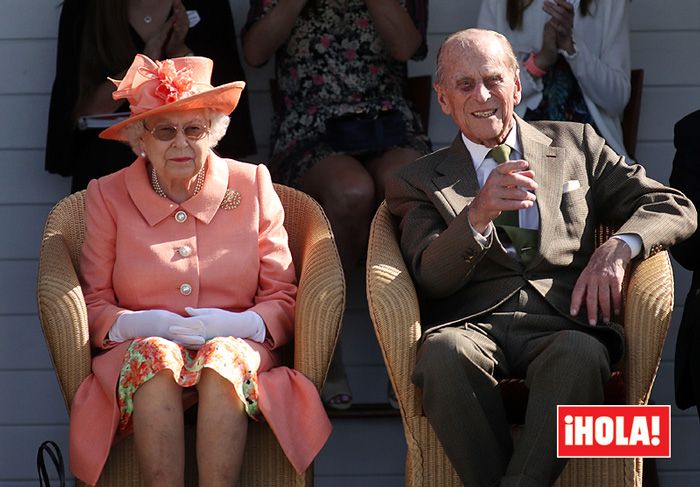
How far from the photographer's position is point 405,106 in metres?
4.81

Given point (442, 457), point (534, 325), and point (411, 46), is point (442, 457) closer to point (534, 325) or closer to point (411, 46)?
point (534, 325)

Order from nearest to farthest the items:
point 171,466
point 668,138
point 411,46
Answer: point 171,466, point 411,46, point 668,138

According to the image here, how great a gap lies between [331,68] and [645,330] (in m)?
1.76

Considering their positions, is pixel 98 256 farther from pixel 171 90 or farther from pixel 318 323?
pixel 318 323

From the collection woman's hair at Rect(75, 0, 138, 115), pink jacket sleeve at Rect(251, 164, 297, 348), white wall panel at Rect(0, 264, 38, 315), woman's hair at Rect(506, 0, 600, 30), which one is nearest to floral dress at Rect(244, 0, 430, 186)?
woman's hair at Rect(506, 0, 600, 30)

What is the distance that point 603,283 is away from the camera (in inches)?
141

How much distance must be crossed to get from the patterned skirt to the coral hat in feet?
2.15

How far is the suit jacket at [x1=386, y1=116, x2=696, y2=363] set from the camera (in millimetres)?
3633

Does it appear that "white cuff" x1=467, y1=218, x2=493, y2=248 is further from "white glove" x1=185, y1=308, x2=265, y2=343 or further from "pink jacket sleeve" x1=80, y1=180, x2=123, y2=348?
"pink jacket sleeve" x1=80, y1=180, x2=123, y2=348

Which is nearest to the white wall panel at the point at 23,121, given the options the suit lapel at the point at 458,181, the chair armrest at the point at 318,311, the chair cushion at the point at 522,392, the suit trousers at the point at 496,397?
the chair armrest at the point at 318,311

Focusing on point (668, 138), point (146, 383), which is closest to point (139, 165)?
point (146, 383)

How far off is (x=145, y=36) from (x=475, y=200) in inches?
71.4

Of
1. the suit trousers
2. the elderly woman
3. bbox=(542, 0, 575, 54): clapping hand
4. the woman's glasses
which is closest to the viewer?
the suit trousers

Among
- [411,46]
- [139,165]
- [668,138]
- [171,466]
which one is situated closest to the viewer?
[171,466]
